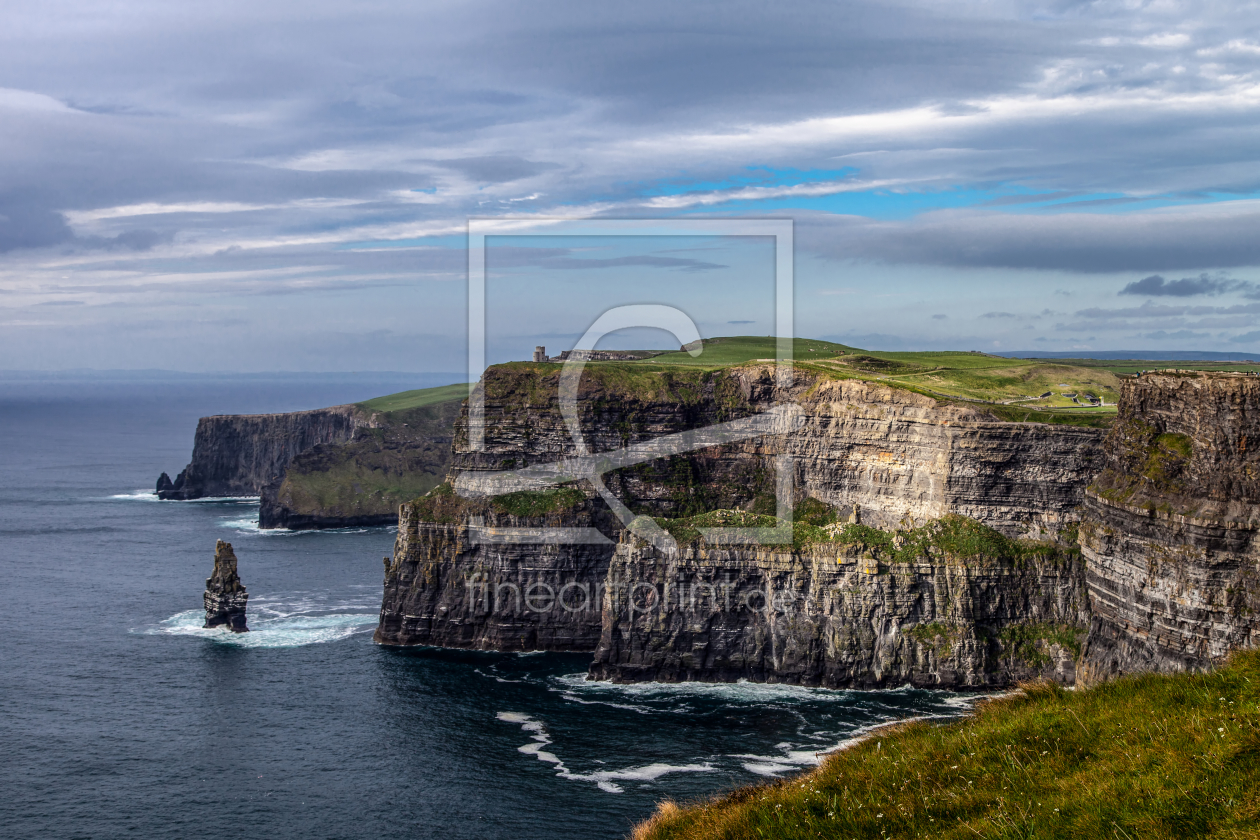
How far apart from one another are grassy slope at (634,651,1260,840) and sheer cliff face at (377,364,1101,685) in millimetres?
55174

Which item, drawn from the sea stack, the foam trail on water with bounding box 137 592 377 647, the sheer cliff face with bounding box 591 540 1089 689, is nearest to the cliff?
the foam trail on water with bounding box 137 592 377 647

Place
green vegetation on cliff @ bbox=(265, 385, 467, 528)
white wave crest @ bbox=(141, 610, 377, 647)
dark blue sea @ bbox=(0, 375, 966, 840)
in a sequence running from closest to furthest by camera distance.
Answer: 1. dark blue sea @ bbox=(0, 375, 966, 840)
2. white wave crest @ bbox=(141, 610, 377, 647)
3. green vegetation on cliff @ bbox=(265, 385, 467, 528)

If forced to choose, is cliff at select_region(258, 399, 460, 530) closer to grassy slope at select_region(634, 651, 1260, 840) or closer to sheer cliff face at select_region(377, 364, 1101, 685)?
sheer cliff face at select_region(377, 364, 1101, 685)

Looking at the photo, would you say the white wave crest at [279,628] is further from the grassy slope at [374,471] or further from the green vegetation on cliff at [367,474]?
the grassy slope at [374,471]

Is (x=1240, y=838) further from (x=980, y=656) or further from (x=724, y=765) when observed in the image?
(x=980, y=656)

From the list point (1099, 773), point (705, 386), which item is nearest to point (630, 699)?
point (705, 386)

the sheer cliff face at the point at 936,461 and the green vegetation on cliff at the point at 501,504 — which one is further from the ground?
the sheer cliff face at the point at 936,461

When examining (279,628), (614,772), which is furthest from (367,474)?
(614,772)

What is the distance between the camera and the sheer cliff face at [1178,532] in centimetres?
4678

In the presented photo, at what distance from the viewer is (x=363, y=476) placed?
595 feet

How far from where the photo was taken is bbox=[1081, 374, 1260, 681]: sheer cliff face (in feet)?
153

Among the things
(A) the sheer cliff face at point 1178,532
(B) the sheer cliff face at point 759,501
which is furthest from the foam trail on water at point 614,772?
(A) the sheer cliff face at point 1178,532

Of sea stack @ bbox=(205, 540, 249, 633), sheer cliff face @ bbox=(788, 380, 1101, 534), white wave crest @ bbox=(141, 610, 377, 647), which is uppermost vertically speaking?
sheer cliff face @ bbox=(788, 380, 1101, 534)

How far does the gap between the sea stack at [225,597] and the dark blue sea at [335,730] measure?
162 centimetres
